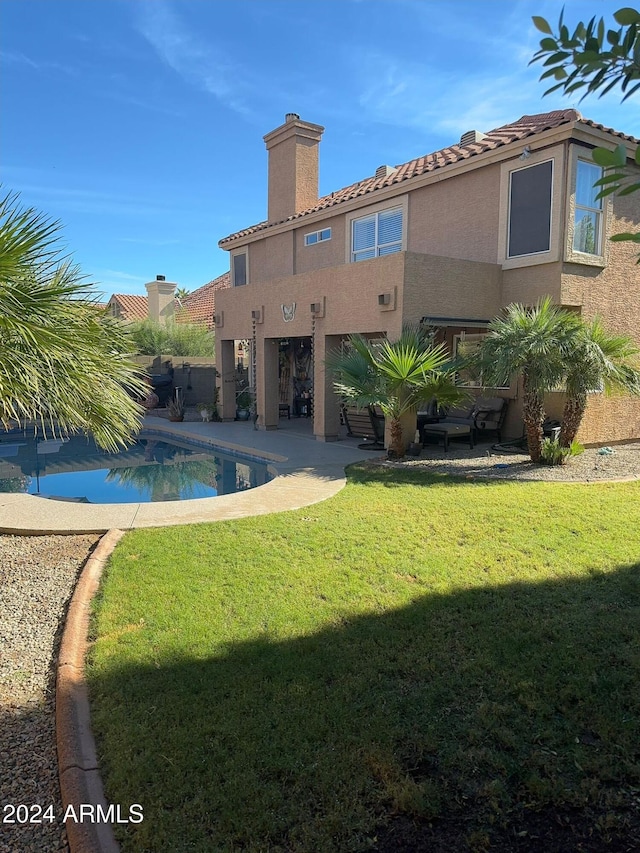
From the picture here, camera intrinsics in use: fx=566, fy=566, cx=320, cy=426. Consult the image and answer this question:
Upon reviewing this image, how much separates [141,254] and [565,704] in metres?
41.6

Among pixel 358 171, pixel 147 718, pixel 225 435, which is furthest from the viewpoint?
pixel 358 171

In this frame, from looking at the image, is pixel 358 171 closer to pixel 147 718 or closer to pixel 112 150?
pixel 112 150

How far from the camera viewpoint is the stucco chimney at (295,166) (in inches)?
905

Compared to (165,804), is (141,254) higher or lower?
higher

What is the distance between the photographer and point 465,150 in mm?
16250

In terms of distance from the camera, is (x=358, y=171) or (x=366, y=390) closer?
(x=366, y=390)

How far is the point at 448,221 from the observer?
16.2 meters

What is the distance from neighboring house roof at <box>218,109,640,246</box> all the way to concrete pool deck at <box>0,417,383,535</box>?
8.43 m

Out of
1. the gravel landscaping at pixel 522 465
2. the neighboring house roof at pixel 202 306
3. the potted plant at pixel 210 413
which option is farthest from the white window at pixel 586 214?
the neighboring house roof at pixel 202 306

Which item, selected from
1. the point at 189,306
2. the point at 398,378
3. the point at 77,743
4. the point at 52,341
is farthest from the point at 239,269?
the point at 77,743

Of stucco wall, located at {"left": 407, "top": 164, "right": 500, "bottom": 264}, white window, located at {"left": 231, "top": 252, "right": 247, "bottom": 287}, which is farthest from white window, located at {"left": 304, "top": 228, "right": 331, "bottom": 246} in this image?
white window, located at {"left": 231, "top": 252, "right": 247, "bottom": 287}

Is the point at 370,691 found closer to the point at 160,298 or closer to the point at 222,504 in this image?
the point at 222,504

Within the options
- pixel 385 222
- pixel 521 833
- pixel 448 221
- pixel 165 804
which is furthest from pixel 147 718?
pixel 385 222

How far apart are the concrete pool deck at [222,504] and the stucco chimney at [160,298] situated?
22.6m
